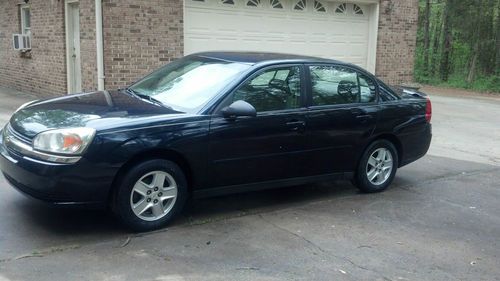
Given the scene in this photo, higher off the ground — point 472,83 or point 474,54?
point 474,54

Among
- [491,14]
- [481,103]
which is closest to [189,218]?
[481,103]

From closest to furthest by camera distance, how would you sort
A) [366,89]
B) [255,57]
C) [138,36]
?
1. [255,57]
2. [366,89]
3. [138,36]

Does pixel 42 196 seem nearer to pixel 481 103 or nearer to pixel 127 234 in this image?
pixel 127 234

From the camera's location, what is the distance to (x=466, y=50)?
1176 inches

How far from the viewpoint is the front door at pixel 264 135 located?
5219 mm

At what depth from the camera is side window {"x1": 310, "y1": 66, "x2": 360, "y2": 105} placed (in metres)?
6.00

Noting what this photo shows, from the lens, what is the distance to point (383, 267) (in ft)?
14.7

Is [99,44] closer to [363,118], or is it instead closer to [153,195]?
[363,118]

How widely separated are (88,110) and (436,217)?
359 centimetres

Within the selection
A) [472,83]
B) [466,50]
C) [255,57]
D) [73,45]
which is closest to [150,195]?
[255,57]

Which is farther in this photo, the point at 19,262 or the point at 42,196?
the point at 42,196

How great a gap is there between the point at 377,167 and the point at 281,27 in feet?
22.5

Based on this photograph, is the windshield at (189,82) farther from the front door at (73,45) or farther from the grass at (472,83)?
the grass at (472,83)

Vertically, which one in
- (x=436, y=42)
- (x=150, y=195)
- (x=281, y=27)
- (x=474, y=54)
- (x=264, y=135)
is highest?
(x=281, y=27)
